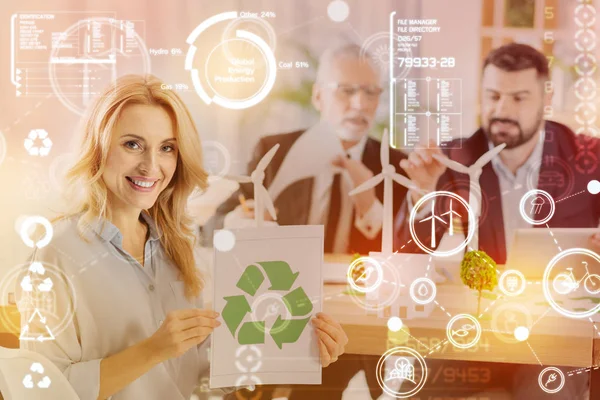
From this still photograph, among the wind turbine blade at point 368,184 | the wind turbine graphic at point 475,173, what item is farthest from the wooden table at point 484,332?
the wind turbine blade at point 368,184

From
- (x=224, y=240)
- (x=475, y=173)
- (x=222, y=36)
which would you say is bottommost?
(x=224, y=240)

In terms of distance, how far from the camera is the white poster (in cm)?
197

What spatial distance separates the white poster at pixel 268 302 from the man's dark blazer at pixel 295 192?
13 centimetres

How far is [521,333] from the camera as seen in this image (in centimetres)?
211

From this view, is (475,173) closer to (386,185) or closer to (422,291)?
(386,185)

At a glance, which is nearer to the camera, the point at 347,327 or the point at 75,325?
the point at 75,325

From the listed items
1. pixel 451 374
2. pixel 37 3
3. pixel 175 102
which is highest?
pixel 37 3

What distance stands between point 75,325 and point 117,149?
55 centimetres

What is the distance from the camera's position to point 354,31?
209 cm

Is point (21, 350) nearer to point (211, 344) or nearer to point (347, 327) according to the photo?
point (211, 344)

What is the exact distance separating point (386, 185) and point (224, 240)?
0.58 metres

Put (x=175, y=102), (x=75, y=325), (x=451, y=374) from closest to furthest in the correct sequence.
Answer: (x=75, y=325), (x=175, y=102), (x=451, y=374)

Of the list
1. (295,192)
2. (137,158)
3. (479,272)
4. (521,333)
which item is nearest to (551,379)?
(521,333)

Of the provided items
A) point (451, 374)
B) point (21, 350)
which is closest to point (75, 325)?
point (21, 350)
